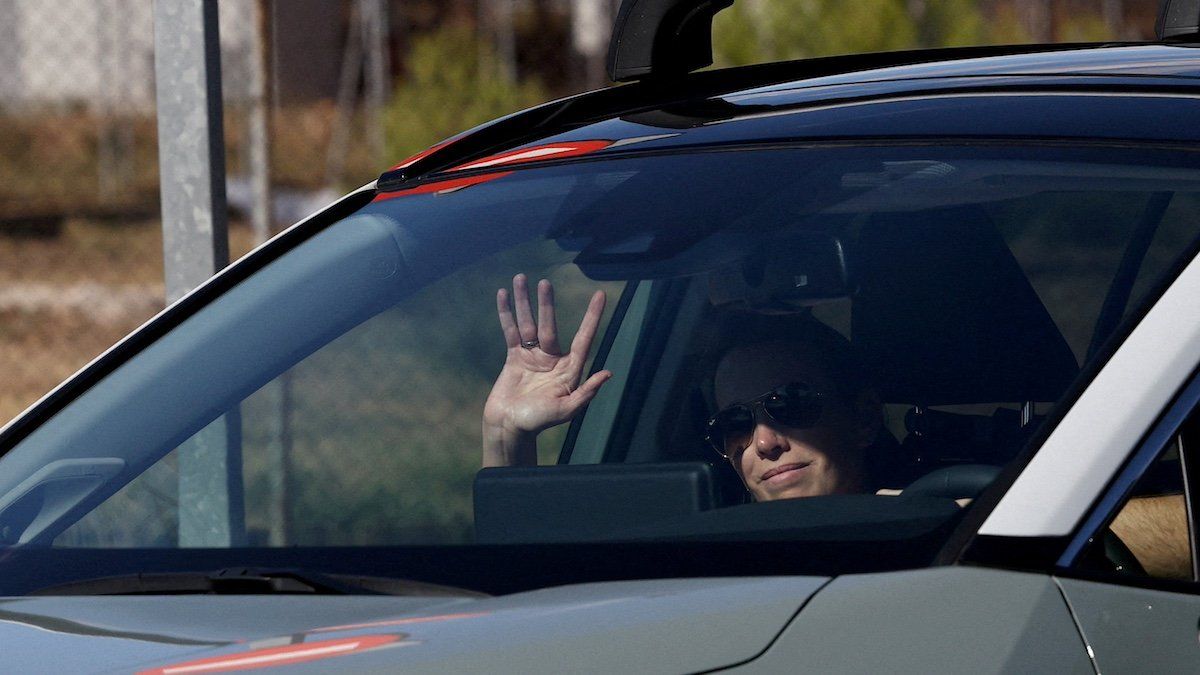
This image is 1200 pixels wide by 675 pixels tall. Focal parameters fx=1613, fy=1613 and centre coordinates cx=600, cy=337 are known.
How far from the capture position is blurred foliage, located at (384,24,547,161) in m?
12.2

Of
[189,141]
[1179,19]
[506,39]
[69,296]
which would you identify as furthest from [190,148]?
[506,39]

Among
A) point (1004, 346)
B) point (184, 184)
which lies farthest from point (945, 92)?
point (184, 184)

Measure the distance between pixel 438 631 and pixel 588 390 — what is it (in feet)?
3.57

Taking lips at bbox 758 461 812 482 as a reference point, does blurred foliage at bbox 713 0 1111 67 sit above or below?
above

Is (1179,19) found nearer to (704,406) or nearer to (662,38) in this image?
(662,38)

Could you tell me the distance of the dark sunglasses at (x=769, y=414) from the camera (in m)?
2.03

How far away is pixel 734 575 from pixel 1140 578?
36cm

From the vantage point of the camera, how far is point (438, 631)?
139cm

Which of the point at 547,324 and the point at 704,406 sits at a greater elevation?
the point at 547,324

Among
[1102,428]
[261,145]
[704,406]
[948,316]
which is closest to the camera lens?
[1102,428]

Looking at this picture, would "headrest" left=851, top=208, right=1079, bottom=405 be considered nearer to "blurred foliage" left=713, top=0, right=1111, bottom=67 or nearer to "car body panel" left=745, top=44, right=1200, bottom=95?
"car body panel" left=745, top=44, right=1200, bottom=95

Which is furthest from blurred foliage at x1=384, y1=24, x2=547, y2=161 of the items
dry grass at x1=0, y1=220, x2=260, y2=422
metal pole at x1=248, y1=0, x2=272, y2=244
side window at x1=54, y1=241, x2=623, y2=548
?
side window at x1=54, y1=241, x2=623, y2=548

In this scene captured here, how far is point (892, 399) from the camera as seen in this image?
1.93 m

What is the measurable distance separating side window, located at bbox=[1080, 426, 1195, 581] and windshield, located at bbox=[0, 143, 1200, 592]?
0.38 feet
